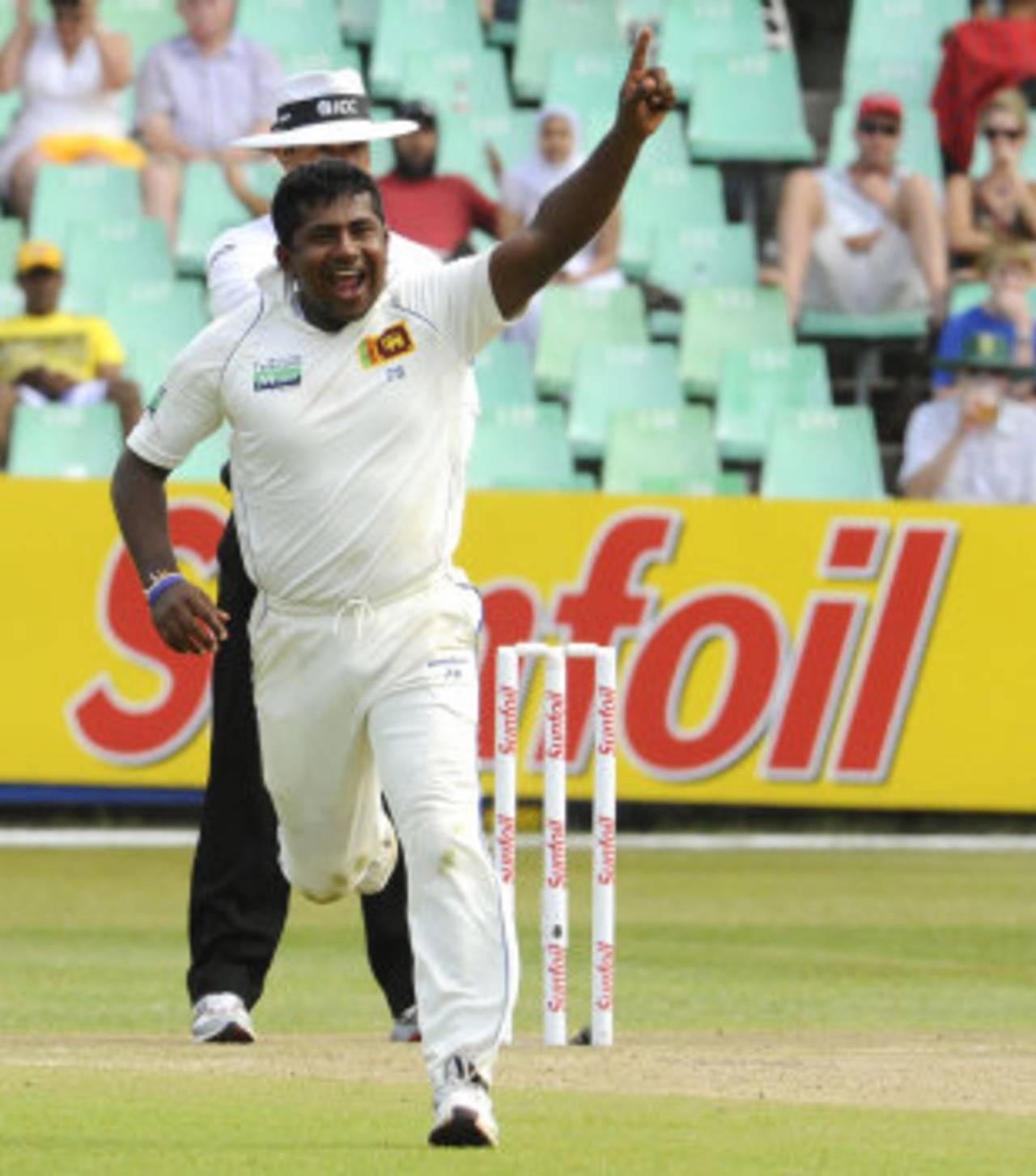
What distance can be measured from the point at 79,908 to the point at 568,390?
522 centimetres

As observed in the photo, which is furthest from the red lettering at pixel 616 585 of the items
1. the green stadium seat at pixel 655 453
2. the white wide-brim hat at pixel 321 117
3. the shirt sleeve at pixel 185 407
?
the shirt sleeve at pixel 185 407

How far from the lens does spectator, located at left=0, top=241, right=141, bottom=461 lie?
16406 mm

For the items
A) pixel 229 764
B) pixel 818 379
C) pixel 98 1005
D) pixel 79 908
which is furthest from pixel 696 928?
pixel 818 379

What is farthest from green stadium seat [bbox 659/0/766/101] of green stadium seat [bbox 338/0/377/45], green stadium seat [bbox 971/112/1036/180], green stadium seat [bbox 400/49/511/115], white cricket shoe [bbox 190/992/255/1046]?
white cricket shoe [bbox 190/992/255/1046]

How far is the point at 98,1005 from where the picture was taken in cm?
1029

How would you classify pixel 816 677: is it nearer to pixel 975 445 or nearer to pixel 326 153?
pixel 975 445

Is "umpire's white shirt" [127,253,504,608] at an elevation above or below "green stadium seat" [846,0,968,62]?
above

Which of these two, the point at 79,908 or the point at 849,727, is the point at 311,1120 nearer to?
the point at 79,908

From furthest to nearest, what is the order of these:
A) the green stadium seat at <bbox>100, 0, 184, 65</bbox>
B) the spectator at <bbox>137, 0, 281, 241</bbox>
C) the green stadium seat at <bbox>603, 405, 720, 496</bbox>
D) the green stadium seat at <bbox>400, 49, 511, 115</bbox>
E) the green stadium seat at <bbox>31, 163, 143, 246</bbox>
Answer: the green stadium seat at <bbox>100, 0, 184, 65</bbox> < the green stadium seat at <bbox>400, 49, 511, 115</bbox> < the spectator at <bbox>137, 0, 281, 241</bbox> < the green stadium seat at <bbox>31, 163, 143, 246</bbox> < the green stadium seat at <bbox>603, 405, 720, 496</bbox>

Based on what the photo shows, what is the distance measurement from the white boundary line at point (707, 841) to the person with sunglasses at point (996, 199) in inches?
129

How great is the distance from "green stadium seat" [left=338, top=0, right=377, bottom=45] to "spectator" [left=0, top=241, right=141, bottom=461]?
3870 mm

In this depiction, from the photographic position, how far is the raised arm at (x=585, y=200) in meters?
6.63

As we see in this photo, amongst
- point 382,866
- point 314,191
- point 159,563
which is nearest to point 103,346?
point 382,866

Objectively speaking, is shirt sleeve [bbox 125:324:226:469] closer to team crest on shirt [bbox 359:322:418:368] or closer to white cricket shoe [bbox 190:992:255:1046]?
team crest on shirt [bbox 359:322:418:368]
